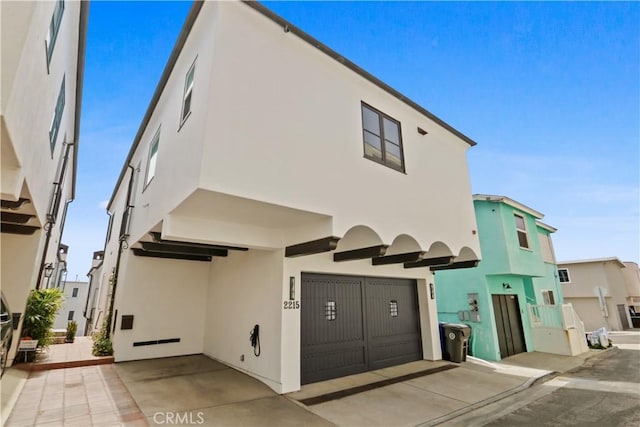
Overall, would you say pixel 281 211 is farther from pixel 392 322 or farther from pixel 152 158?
pixel 392 322

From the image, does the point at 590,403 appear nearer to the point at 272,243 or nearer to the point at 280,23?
the point at 272,243

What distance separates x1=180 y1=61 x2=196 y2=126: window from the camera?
18.7 feet

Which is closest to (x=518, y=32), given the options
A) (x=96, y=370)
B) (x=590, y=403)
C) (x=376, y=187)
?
(x=376, y=187)

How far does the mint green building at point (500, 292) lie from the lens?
1096 centimetres

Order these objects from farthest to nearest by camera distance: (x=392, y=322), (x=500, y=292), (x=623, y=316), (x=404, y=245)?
(x=623, y=316) < (x=500, y=292) < (x=392, y=322) < (x=404, y=245)

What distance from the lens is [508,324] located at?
12.1 m

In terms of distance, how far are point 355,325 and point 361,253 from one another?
235 cm

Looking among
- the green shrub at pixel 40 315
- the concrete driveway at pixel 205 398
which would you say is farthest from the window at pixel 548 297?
the green shrub at pixel 40 315

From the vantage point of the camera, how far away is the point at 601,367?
396 inches

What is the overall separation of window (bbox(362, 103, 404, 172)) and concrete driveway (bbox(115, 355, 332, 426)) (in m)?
5.26

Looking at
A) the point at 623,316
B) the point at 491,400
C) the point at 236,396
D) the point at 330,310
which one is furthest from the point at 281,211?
the point at 623,316

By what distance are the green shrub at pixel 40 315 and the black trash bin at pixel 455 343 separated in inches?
448

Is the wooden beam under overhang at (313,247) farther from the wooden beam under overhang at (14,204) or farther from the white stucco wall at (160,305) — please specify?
the white stucco wall at (160,305)

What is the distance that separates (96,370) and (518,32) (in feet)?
45.1
